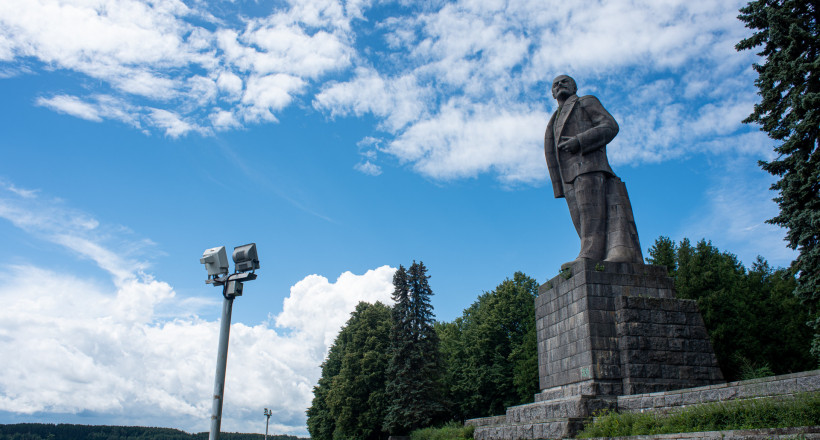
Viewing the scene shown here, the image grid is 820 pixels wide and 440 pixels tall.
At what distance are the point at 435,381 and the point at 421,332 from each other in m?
2.70

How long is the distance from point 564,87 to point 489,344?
68.6ft

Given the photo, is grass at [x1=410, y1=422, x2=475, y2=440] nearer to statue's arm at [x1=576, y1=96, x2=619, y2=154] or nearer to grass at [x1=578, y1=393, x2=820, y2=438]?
grass at [x1=578, y1=393, x2=820, y2=438]

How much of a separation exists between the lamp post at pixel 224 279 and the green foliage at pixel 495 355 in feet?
81.5

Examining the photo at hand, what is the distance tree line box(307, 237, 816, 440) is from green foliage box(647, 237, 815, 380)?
0.13 ft

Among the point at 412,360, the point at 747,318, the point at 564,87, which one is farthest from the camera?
the point at 412,360

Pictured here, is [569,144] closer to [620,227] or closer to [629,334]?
[620,227]

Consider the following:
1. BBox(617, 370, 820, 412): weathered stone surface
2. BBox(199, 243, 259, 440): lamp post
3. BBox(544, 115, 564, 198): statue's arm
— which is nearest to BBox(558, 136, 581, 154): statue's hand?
BBox(544, 115, 564, 198): statue's arm

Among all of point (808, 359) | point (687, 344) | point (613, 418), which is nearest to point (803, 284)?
point (687, 344)

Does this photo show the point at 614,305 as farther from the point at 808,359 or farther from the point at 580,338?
the point at 808,359

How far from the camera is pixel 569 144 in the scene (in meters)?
14.2

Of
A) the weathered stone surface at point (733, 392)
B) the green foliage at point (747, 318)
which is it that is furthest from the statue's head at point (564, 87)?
the green foliage at point (747, 318)

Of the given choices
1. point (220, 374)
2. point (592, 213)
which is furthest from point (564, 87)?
point (220, 374)

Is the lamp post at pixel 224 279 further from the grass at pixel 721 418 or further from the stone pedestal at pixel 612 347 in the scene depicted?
the stone pedestal at pixel 612 347

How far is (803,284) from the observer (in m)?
12.6
